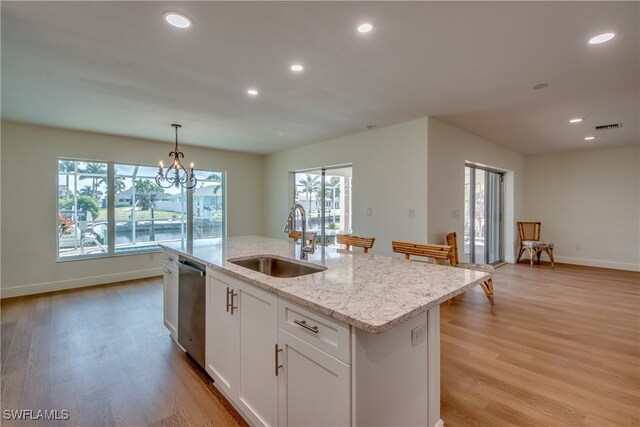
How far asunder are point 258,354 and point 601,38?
120 inches

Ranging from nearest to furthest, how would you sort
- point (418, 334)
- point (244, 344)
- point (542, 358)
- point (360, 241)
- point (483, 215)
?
1. point (418, 334)
2. point (244, 344)
3. point (542, 358)
4. point (360, 241)
5. point (483, 215)

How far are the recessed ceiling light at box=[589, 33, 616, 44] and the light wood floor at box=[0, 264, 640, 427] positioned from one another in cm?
246

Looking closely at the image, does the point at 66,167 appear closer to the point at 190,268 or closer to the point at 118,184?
the point at 118,184

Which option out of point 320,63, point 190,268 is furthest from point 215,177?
point 320,63

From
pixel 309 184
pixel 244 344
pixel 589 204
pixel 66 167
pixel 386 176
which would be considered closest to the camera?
pixel 244 344

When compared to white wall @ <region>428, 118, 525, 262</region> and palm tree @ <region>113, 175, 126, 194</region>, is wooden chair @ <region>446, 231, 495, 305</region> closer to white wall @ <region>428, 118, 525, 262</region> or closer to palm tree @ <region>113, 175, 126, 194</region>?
white wall @ <region>428, 118, 525, 262</region>

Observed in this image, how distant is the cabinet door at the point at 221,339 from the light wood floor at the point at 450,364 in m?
0.16

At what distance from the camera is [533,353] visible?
2.56 metres

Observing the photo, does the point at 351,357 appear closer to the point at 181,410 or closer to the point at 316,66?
the point at 181,410

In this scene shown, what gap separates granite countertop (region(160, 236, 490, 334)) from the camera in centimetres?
115

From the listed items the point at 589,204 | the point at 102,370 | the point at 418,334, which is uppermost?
the point at 589,204

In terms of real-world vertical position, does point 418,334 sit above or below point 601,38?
below

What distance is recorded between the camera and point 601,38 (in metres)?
2.02

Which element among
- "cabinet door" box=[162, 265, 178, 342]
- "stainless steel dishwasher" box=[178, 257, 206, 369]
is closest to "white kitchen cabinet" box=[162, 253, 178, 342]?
"cabinet door" box=[162, 265, 178, 342]
